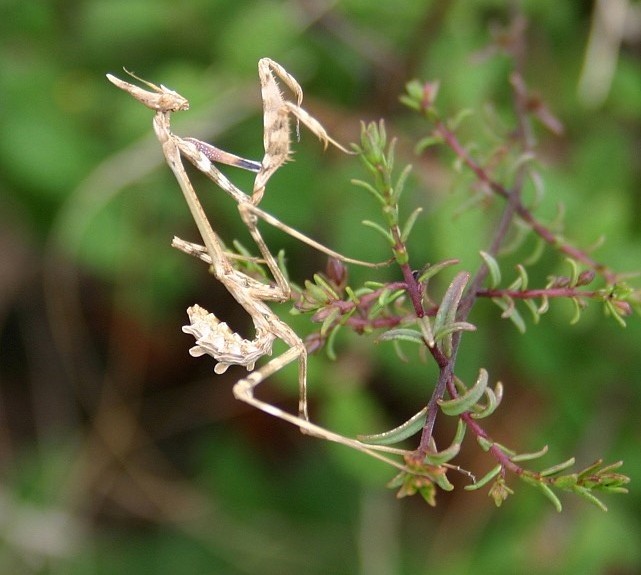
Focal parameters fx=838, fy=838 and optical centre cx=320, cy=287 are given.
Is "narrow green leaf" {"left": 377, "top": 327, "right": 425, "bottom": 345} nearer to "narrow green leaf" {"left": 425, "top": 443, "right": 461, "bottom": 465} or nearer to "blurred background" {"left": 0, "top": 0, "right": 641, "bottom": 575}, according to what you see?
"narrow green leaf" {"left": 425, "top": 443, "right": 461, "bottom": 465}

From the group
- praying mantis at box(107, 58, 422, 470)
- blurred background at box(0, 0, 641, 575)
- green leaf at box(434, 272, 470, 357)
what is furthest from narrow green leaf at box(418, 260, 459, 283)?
blurred background at box(0, 0, 641, 575)

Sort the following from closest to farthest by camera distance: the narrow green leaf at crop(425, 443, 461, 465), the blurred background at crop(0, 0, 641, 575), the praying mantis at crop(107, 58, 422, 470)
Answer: the narrow green leaf at crop(425, 443, 461, 465)
the praying mantis at crop(107, 58, 422, 470)
the blurred background at crop(0, 0, 641, 575)

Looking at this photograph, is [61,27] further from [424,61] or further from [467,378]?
[467,378]

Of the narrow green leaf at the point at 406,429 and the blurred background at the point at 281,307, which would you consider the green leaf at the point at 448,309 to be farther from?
the blurred background at the point at 281,307

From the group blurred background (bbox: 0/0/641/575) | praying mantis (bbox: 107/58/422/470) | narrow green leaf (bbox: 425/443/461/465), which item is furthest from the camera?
blurred background (bbox: 0/0/641/575)

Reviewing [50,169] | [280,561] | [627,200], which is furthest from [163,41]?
[280,561]

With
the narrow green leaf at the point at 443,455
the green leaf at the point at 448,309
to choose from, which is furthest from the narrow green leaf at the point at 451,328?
the narrow green leaf at the point at 443,455
